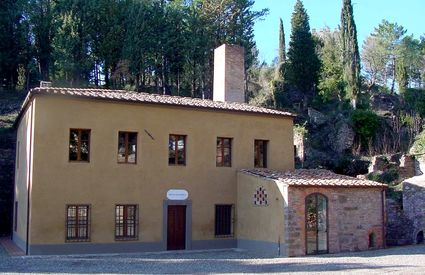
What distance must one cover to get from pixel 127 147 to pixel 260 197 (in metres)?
5.20

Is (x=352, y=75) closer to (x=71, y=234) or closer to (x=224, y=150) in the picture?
(x=224, y=150)

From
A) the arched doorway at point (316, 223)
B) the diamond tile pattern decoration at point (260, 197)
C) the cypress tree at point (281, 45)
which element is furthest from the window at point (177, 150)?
the cypress tree at point (281, 45)

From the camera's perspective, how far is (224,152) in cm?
2083

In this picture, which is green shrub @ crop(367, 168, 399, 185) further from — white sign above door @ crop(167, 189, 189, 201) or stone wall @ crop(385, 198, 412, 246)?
white sign above door @ crop(167, 189, 189, 201)

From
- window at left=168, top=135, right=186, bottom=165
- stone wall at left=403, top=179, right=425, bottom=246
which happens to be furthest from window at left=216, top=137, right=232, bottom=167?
stone wall at left=403, top=179, right=425, bottom=246

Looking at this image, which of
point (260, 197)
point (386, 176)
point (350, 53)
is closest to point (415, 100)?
point (350, 53)

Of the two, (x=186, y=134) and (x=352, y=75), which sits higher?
(x=352, y=75)

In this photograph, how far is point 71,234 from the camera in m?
17.7

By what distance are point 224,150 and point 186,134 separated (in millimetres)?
1846

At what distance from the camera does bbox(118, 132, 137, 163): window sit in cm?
1889

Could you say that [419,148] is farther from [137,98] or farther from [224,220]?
[137,98]

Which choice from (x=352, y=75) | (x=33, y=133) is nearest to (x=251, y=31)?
(x=352, y=75)

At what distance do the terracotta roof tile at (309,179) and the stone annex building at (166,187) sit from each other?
0.17ft

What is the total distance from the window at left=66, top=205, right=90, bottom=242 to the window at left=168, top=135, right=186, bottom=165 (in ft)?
12.0
